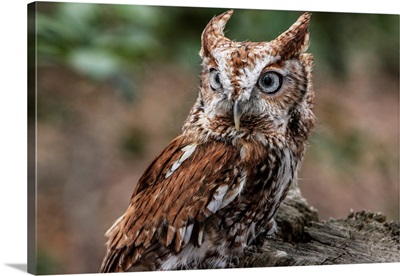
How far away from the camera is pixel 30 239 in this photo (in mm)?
4941

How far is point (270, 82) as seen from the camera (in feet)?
16.4

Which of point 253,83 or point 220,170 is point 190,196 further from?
point 253,83

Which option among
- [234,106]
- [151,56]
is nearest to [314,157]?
[234,106]

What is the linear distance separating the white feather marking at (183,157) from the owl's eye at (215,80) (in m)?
0.33

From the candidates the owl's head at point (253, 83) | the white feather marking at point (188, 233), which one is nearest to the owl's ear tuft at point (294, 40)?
the owl's head at point (253, 83)

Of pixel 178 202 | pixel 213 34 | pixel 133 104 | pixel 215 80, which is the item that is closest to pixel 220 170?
pixel 178 202

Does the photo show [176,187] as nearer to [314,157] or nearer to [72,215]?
[72,215]

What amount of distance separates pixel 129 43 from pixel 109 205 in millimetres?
858

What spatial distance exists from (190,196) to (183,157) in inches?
8.4

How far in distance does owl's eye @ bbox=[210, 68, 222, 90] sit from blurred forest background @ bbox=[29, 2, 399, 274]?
129 mm

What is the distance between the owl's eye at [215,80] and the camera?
500 centimetres

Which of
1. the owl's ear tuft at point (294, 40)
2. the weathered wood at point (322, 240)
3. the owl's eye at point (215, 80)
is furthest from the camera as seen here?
the weathered wood at point (322, 240)

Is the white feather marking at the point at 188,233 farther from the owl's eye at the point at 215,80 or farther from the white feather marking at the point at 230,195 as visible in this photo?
the owl's eye at the point at 215,80

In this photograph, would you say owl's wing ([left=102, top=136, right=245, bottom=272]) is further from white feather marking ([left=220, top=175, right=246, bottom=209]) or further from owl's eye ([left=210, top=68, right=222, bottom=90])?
owl's eye ([left=210, top=68, right=222, bottom=90])
